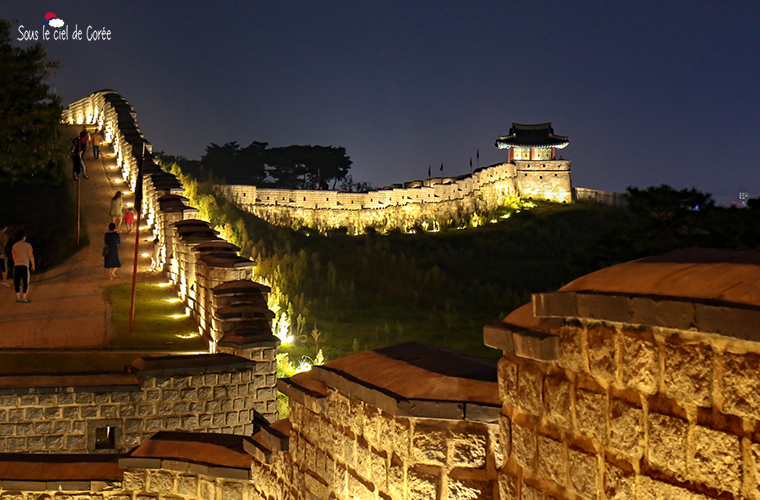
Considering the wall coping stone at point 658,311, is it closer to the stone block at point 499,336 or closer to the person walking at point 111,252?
the stone block at point 499,336

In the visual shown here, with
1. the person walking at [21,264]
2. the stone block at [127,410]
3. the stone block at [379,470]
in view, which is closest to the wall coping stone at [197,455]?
the stone block at [379,470]

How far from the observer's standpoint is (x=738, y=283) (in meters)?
2.71

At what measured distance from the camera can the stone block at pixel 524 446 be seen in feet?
11.4

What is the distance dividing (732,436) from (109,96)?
35.1 m

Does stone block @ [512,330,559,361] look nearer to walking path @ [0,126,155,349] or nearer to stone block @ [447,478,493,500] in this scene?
stone block @ [447,478,493,500]

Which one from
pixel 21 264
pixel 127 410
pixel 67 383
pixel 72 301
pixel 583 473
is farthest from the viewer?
pixel 72 301

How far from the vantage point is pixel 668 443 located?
2.79 m

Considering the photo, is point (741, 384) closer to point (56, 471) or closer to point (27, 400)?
point (56, 471)

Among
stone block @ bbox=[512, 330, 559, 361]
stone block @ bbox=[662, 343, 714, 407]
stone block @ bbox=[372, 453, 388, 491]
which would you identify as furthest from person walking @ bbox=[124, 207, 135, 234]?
stone block @ bbox=[662, 343, 714, 407]

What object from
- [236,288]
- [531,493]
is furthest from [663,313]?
[236,288]

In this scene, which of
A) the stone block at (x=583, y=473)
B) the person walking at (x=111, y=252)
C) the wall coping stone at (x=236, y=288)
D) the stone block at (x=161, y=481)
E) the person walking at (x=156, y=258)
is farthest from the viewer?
the person walking at (x=156, y=258)

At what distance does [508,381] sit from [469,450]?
0.42 m

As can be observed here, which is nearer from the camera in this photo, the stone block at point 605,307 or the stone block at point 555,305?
the stone block at point 605,307

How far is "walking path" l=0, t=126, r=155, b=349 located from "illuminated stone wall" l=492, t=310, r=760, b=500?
9844mm
